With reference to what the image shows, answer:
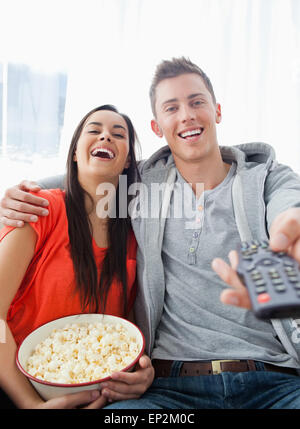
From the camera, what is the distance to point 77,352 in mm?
896

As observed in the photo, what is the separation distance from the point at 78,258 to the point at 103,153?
1.38ft

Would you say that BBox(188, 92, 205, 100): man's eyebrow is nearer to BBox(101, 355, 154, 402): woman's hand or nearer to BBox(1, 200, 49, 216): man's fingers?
BBox(1, 200, 49, 216): man's fingers

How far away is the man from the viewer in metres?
0.94

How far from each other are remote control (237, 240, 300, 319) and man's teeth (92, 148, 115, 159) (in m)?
0.68

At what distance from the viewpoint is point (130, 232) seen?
1255mm

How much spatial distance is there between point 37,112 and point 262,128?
1392mm

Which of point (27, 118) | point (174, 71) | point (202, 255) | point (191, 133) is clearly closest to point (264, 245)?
point (202, 255)

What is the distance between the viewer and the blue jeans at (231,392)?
909mm

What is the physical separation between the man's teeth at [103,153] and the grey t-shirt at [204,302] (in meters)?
0.30

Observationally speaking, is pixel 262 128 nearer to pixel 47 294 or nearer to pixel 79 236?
pixel 79 236

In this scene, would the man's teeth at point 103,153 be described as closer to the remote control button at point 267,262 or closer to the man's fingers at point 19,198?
the man's fingers at point 19,198

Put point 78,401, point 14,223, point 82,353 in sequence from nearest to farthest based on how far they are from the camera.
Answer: point 78,401
point 82,353
point 14,223
